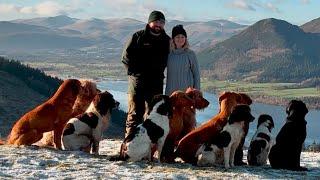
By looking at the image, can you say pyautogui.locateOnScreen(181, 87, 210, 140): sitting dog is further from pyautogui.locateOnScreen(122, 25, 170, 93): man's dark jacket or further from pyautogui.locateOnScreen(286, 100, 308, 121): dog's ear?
pyautogui.locateOnScreen(286, 100, 308, 121): dog's ear

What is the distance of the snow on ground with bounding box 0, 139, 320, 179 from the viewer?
9.08 metres

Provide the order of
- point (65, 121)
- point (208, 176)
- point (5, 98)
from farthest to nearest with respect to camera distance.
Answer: point (5, 98), point (65, 121), point (208, 176)

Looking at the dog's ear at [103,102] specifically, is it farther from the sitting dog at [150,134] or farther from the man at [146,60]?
the sitting dog at [150,134]

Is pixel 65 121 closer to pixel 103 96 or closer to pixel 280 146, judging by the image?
pixel 103 96

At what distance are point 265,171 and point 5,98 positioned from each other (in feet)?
215

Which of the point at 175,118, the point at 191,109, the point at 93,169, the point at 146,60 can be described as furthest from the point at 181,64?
the point at 93,169

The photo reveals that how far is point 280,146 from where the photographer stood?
10758mm

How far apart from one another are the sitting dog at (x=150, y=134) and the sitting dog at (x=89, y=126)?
2.82 feet

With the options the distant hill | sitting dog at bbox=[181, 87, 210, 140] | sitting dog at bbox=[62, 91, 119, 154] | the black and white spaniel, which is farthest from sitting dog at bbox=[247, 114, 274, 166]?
the distant hill

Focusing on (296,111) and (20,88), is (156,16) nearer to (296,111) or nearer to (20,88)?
(296,111)

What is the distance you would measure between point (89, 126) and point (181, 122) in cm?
194

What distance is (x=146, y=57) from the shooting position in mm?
11461

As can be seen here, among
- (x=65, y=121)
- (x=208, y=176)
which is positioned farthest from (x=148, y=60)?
(x=208, y=176)

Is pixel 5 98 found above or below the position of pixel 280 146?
above
